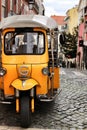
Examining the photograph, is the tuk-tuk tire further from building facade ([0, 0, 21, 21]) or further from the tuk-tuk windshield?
building facade ([0, 0, 21, 21])

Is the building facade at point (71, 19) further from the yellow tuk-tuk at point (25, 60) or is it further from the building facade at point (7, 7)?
the yellow tuk-tuk at point (25, 60)

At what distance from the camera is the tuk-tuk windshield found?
11125mm

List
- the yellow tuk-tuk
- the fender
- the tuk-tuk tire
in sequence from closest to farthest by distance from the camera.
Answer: the tuk-tuk tire
the fender
the yellow tuk-tuk

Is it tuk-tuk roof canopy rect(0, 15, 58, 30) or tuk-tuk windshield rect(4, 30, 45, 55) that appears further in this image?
tuk-tuk windshield rect(4, 30, 45, 55)

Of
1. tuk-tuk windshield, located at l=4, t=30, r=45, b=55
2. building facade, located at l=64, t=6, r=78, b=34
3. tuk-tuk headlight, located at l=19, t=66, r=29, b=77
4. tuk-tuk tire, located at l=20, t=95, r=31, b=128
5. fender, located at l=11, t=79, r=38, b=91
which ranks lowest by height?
tuk-tuk tire, located at l=20, t=95, r=31, b=128

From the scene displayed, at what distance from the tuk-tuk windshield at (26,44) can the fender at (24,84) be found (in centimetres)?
91

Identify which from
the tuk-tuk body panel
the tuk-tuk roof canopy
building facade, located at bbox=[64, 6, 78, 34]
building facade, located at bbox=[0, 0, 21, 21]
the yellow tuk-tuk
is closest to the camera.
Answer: the yellow tuk-tuk

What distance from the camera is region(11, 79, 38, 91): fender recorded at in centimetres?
A: 1012

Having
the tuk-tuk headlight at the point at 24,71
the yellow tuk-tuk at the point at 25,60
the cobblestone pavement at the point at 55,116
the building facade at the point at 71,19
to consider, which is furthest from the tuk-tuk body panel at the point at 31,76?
Answer: the building facade at the point at 71,19

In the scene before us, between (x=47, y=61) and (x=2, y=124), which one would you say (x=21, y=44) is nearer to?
(x=47, y=61)

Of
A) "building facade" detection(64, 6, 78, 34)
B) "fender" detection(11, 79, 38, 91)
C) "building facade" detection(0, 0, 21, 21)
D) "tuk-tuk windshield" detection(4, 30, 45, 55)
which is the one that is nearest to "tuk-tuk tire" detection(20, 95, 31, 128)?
"fender" detection(11, 79, 38, 91)

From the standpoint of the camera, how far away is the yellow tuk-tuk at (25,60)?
1041 cm

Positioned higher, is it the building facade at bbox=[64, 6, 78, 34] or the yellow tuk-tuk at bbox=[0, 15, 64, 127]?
the building facade at bbox=[64, 6, 78, 34]

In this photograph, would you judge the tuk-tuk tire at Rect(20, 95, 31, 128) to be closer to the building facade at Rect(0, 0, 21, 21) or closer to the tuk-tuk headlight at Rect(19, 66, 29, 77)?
the tuk-tuk headlight at Rect(19, 66, 29, 77)
